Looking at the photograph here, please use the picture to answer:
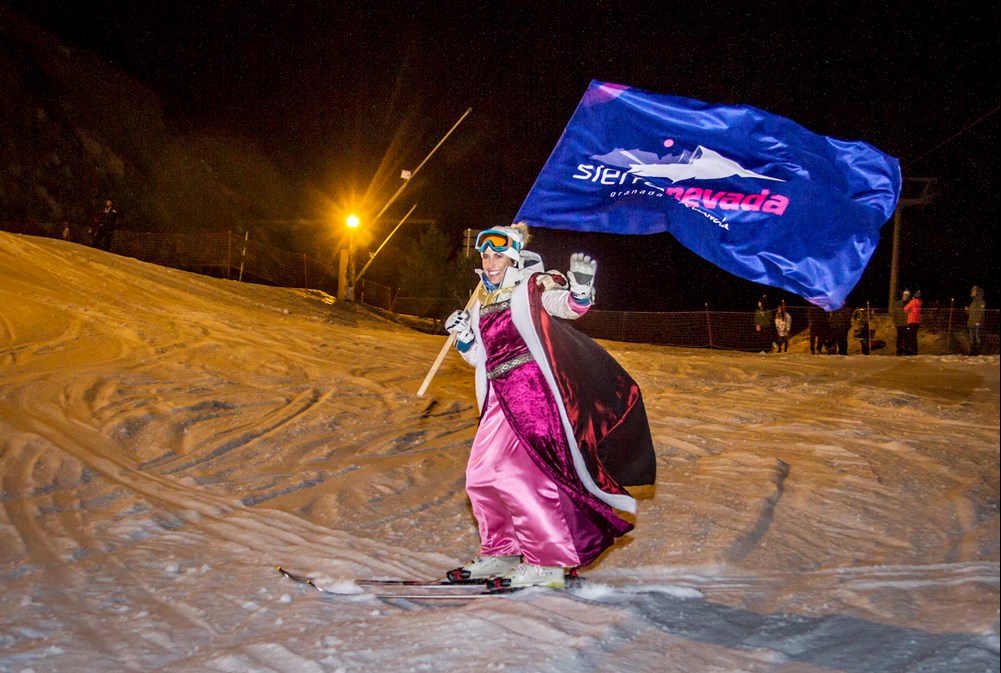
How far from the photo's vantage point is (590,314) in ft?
88.8

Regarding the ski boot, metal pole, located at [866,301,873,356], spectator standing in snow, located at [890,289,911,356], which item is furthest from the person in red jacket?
the ski boot

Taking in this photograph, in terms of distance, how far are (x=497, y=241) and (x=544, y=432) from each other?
117 centimetres

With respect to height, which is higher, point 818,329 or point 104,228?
point 104,228

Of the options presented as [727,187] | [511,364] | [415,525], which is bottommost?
[415,525]

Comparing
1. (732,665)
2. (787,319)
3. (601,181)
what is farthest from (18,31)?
(732,665)

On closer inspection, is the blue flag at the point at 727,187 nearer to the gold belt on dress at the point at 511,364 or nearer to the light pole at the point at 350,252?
the gold belt on dress at the point at 511,364

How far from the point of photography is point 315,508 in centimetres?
598

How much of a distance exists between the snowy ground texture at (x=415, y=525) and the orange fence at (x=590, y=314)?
8.96 m

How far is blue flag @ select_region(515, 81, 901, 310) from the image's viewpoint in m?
4.36

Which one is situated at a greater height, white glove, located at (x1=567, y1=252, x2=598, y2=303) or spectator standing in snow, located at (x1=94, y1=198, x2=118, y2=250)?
spectator standing in snow, located at (x1=94, y1=198, x2=118, y2=250)

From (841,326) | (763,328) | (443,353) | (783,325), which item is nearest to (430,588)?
(443,353)

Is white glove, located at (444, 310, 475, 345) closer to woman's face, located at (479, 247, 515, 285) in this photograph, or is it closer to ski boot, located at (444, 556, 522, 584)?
woman's face, located at (479, 247, 515, 285)

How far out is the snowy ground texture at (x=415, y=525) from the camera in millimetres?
3391

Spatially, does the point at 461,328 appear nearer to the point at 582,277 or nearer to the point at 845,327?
the point at 582,277
